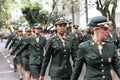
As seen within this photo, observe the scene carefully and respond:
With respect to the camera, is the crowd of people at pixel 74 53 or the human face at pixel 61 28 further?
the human face at pixel 61 28

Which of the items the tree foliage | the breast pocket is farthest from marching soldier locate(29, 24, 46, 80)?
the tree foliage

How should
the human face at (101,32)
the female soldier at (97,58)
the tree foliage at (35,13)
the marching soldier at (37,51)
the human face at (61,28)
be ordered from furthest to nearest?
the tree foliage at (35,13) → the marching soldier at (37,51) → the human face at (61,28) → the female soldier at (97,58) → the human face at (101,32)

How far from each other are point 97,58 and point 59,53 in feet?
6.81

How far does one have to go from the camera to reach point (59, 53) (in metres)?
7.23

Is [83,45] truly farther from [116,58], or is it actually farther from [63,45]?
[63,45]

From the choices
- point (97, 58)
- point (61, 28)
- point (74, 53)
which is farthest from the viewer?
point (74, 53)

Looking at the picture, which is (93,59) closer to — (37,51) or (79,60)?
(79,60)

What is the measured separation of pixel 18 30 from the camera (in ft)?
46.2

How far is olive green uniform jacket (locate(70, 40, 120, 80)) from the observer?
5227mm

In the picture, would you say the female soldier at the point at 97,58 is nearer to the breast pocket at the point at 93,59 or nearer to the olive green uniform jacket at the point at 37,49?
the breast pocket at the point at 93,59

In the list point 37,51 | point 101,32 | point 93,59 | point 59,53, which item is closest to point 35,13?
point 37,51

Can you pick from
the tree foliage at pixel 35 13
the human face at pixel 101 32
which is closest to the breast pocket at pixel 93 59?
the human face at pixel 101 32

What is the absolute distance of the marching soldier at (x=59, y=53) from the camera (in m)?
7.14

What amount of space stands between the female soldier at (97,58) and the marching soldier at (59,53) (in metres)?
1.83
